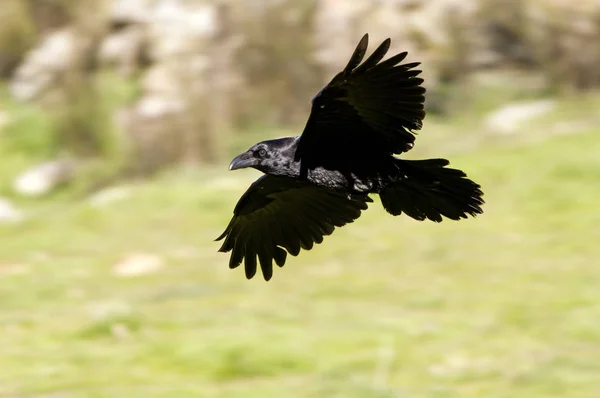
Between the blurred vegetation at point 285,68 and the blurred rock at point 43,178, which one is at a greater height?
the blurred vegetation at point 285,68

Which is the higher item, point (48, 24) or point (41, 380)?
point (48, 24)

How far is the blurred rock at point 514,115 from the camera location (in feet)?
141

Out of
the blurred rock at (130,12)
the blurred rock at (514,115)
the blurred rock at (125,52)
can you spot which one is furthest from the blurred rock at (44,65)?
the blurred rock at (514,115)

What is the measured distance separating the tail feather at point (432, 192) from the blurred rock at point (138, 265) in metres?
29.1

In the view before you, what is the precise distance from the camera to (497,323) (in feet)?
99.0

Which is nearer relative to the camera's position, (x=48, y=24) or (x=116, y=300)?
(x=116, y=300)

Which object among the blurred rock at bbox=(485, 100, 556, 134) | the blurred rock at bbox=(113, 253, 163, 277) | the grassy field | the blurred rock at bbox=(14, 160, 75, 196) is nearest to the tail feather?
the grassy field

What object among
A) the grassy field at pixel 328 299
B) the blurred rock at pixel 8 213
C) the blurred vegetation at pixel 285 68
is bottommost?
the grassy field at pixel 328 299

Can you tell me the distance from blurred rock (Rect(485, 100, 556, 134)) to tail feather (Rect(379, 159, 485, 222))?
3587cm

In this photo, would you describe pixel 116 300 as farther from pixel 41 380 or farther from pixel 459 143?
pixel 459 143

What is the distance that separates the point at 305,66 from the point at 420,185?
112ft

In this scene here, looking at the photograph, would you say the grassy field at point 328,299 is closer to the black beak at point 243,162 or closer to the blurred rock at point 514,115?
the blurred rock at point 514,115

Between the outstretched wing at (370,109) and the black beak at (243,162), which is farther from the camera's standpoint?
the black beak at (243,162)

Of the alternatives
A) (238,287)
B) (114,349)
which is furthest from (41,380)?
(238,287)
